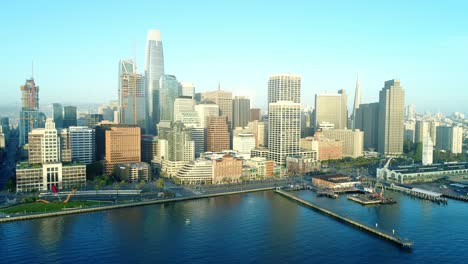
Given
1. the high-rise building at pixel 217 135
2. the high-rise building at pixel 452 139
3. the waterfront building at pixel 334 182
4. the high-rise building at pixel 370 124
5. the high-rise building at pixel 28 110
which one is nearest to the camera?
the waterfront building at pixel 334 182

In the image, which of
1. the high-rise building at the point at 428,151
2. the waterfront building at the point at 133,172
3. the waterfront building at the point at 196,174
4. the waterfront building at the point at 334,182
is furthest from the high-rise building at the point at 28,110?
the high-rise building at the point at 428,151

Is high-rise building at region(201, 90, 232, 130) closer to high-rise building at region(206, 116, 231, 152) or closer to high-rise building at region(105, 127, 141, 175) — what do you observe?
high-rise building at region(206, 116, 231, 152)

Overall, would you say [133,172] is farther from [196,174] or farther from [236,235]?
[236,235]

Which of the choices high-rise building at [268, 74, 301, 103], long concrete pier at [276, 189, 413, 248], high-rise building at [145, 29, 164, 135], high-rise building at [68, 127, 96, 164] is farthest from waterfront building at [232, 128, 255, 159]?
high-rise building at [145, 29, 164, 135]

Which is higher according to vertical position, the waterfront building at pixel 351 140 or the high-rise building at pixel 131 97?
the high-rise building at pixel 131 97

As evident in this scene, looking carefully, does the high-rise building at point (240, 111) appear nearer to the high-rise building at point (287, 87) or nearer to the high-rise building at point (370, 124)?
the high-rise building at point (287, 87)

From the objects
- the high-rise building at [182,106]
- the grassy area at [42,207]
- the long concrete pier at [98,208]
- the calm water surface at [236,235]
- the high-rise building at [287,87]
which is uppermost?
the high-rise building at [287,87]

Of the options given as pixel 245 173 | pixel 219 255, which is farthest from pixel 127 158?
pixel 219 255
